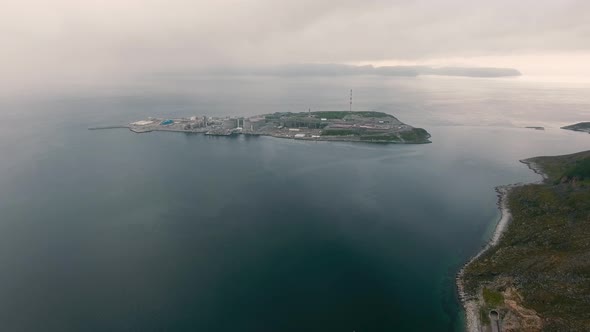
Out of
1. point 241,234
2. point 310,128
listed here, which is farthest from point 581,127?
point 241,234

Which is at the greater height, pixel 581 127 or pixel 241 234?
pixel 581 127

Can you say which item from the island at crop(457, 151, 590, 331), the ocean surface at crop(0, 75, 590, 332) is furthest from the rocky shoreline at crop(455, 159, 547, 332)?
the ocean surface at crop(0, 75, 590, 332)

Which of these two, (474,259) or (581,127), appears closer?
→ (474,259)

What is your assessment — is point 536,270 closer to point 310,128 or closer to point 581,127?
point 310,128

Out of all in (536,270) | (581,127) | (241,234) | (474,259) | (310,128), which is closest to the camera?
(536,270)

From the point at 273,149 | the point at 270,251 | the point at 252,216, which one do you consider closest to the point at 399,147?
the point at 273,149

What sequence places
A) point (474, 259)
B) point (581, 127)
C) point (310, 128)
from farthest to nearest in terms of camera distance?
point (581, 127)
point (310, 128)
point (474, 259)

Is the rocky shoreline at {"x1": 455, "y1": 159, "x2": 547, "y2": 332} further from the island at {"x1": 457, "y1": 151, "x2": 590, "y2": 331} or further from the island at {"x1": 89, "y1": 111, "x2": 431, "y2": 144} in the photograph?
the island at {"x1": 89, "y1": 111, "x2": 431, "y2": 144}
